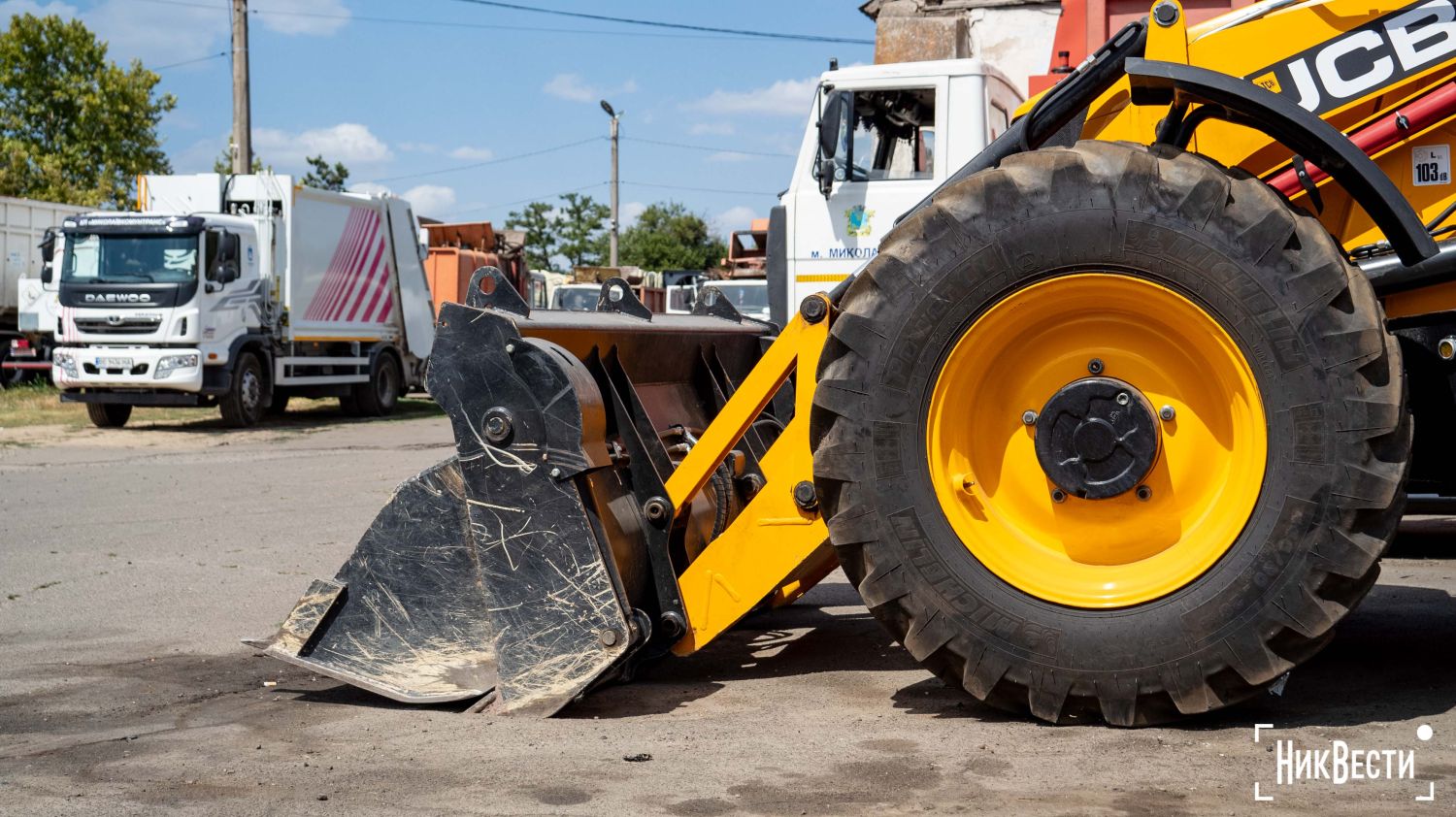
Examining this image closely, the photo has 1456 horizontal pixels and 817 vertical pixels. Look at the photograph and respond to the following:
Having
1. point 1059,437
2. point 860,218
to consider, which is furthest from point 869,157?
point 1059,437

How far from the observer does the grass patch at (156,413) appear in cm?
2002

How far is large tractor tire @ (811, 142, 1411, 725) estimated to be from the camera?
377 cm

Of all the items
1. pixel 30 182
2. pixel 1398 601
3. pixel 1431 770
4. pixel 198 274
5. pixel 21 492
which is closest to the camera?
pixel 1431 770

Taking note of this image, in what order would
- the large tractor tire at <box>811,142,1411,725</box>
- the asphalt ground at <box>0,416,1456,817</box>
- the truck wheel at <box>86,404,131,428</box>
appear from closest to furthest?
the asphalt ground at <box>0,416,1456,817</box> < the large tractor tire at <box>811,142,1411,725</box> < the truck wheel at <box>86,404,131,428</box>

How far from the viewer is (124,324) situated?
18016mm

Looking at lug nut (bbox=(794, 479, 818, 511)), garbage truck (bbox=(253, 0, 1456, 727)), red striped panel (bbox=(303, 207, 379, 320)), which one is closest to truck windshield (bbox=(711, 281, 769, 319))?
red striped panel (bbox=(303, 207, 379, 320))

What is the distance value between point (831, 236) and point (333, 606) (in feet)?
22.4

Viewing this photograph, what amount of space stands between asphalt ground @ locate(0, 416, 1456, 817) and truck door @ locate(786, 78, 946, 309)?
4368mm

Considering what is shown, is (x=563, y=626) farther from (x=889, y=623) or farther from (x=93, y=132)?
(x=93, y=132)

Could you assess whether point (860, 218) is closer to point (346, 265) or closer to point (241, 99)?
point (346, 265)

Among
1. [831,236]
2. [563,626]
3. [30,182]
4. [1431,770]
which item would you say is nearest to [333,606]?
[563,626]

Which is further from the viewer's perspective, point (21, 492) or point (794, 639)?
point (21, 492)

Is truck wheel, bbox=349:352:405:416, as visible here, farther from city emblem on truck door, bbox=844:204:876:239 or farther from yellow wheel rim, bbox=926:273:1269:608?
yellow wheel rim, bbox=926:273:1269:608

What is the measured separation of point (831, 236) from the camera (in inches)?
427
